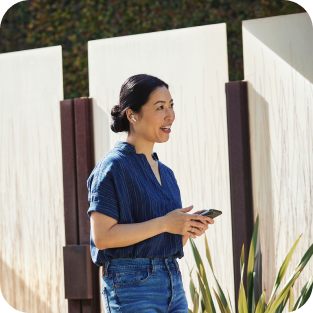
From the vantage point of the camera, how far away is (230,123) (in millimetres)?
3193

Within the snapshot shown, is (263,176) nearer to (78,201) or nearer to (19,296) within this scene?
(78,201)

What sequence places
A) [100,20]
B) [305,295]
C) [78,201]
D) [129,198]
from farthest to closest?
[100,20]
[78,201]
[305,295]
[129,198]

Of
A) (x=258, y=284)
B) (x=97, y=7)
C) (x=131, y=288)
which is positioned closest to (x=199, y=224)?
(x=131, y=288)

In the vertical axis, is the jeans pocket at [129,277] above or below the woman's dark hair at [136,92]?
below

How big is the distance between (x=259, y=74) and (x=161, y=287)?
199cm

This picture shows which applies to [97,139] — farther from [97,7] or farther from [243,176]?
[97,7]

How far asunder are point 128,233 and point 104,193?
0.55ft

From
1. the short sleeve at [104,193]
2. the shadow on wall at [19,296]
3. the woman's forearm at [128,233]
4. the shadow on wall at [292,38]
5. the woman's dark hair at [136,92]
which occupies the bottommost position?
the shadow on wall at [19,296]

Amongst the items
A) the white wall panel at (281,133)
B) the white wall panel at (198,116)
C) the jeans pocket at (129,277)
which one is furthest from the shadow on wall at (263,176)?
the jeans pocket at (129,277)

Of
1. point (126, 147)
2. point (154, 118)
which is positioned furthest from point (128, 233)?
point (154, 118)

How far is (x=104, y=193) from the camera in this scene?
63.1 inches

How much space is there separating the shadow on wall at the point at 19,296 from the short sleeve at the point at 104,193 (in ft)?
7.56

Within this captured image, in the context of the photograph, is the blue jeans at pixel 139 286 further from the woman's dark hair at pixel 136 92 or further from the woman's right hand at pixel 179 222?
the woman's dark hair at pixel 136 92

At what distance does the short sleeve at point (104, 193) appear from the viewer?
1578 millimetres
